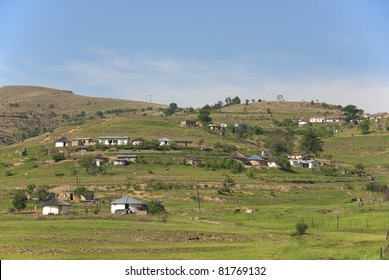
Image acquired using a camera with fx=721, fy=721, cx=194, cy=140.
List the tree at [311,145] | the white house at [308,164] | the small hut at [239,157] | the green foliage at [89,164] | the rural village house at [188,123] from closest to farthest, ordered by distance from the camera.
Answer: the green foliage at [89,164] → the small hut at [239,157] → the white house at [308,164] → the tree at [311,145] → the rural village house at [188,123]

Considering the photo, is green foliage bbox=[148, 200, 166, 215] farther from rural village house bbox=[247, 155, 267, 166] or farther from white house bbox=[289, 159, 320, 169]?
white house bbox=[289, 159, 320, 169]

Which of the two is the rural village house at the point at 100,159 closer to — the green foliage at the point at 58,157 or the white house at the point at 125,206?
the green foliage at the point at 58,157

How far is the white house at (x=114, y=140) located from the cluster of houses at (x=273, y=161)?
17.4m

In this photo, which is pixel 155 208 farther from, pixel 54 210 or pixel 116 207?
pixel 54 210

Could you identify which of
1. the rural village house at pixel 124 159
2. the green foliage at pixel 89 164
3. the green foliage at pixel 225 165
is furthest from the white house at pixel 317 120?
the green foliage at pixel 89 164

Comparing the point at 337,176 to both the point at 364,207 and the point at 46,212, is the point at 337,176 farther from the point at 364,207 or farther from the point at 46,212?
the point at 46,212

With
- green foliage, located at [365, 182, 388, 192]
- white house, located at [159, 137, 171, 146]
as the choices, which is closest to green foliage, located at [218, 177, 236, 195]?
green foliage, located at [365, 182, 388, 192]

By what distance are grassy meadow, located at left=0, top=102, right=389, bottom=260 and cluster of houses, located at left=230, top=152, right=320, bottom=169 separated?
9.76 feet

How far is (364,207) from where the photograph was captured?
62.0 meters

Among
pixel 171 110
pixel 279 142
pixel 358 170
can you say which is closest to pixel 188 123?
pixel 279 142

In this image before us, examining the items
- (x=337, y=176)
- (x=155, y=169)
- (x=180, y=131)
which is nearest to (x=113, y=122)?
(x=180, y=131)

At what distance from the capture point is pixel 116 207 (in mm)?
60094

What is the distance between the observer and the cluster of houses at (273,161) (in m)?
93.1

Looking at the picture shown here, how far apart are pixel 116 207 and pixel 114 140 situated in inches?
1778
